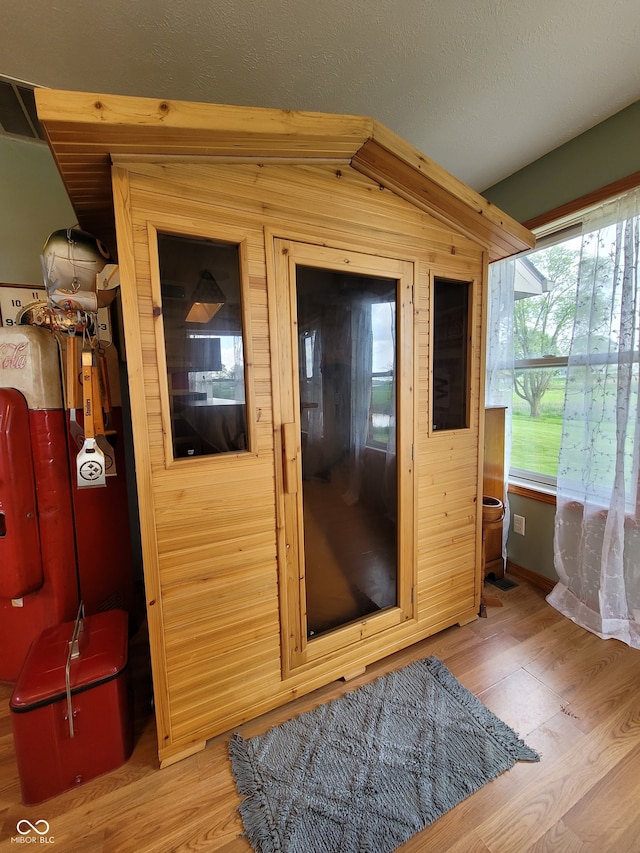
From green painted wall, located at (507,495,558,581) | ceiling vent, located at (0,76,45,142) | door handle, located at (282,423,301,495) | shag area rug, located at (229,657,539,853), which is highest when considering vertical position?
ceiling vent, located at (0,76,45,142)

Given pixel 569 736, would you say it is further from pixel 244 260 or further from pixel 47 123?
pixel 47 123

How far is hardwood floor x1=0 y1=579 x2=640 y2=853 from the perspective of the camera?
1.11 m

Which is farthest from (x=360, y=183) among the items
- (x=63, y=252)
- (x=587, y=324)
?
(x=587, y=324)

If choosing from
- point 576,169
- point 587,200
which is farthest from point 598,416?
point 576,169

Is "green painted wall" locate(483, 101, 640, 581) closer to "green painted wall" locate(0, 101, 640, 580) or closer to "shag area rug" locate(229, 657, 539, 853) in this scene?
"green painted wall" locate(0, 101, 640, 580)

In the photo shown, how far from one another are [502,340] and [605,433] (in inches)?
34.4

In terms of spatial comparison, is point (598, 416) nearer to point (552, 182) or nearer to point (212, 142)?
point (552, 182)

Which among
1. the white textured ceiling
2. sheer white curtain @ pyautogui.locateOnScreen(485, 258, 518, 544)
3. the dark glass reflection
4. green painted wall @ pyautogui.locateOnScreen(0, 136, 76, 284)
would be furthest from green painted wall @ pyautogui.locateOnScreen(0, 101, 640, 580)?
the dark glass reflection

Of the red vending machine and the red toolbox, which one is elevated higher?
the red vending machine

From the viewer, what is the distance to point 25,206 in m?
1.96

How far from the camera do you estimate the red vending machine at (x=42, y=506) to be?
151 centimetres

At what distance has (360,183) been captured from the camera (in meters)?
1.53

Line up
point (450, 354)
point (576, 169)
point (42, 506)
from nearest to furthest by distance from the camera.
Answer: point (42, 506), point (450, 354), point (576, 169)

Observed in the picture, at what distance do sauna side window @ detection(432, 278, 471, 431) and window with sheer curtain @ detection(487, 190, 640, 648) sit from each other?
2.28ft
